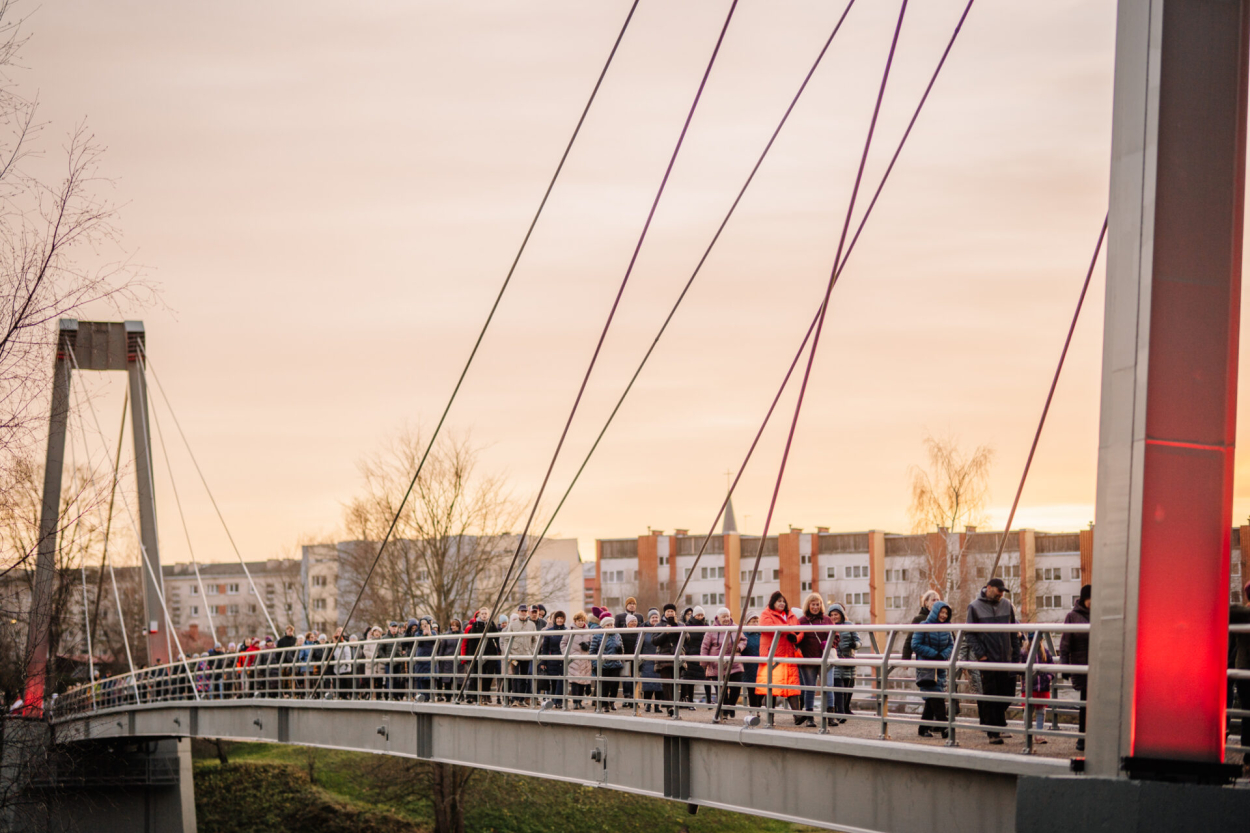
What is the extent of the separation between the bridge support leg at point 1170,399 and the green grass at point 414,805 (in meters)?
33.0

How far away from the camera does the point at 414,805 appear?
42.9 metres

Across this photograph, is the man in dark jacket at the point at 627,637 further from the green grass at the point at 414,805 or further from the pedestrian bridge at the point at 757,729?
the green grass at the point at 414,805

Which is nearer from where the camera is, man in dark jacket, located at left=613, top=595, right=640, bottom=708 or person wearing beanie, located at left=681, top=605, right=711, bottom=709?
man in dark jacket, located at left=613, top=595, right=640, bottom=708

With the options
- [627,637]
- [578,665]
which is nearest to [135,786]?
[627,637]

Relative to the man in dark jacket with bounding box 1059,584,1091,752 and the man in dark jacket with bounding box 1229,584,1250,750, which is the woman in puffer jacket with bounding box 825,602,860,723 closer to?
the man in dark jacket with bounding box 1059,584,1091,752

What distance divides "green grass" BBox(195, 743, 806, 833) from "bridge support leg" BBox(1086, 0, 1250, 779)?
33.0 meters

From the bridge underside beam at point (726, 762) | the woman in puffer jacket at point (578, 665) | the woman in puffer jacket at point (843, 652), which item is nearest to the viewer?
the bridge underside beam at point (726, 762)

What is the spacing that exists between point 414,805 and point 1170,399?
125 feet

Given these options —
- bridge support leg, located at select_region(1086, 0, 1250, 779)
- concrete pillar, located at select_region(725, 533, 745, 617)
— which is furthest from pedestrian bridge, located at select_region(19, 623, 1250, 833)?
concrete pillar, located at select_region(725, 533, 745, 617)

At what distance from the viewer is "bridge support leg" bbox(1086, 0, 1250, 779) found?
7.97m

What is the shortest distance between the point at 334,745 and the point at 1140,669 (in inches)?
755

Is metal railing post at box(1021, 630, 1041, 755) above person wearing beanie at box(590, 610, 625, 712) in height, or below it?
above

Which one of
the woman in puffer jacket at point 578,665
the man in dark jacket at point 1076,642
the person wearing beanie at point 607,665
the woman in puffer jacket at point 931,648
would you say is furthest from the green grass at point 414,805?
the man in dark jacket at point 1076,642

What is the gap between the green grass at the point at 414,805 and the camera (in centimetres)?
4138
